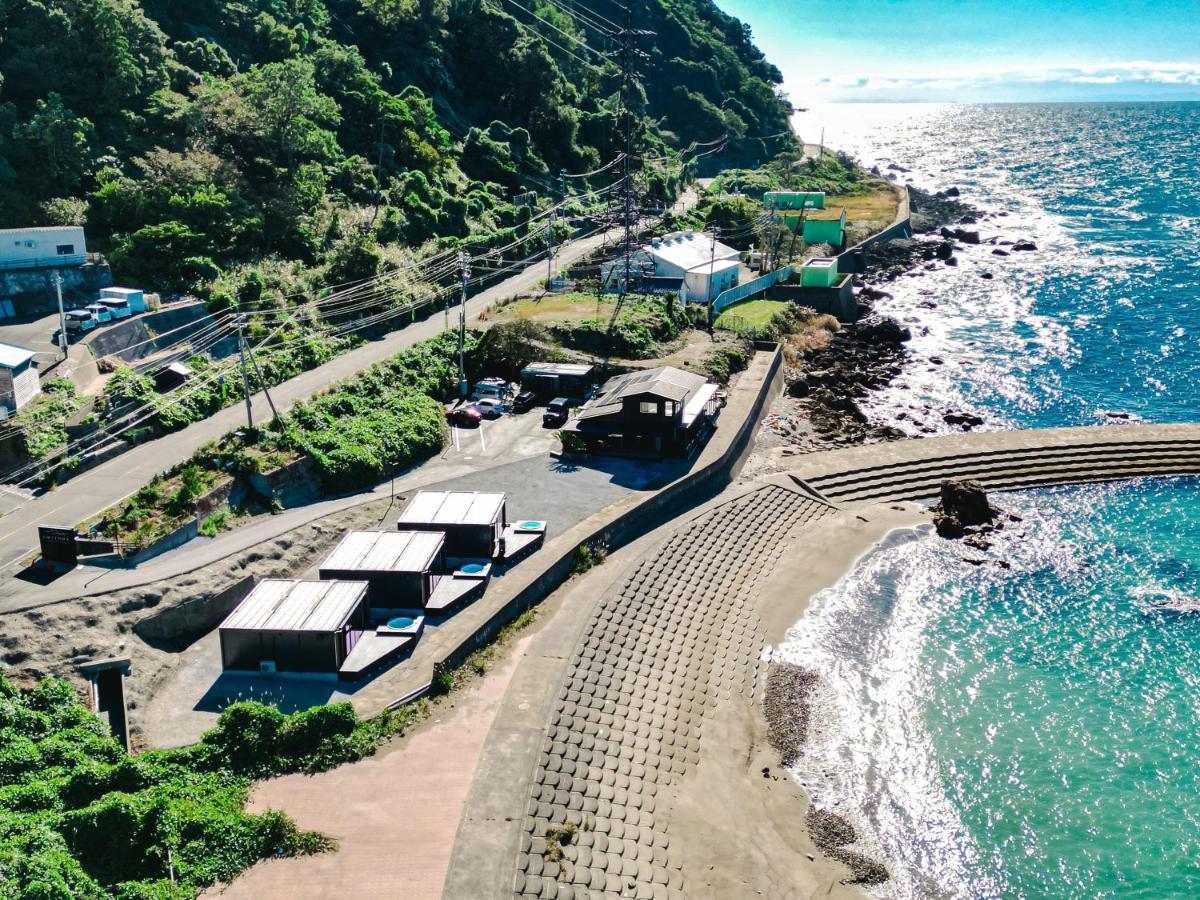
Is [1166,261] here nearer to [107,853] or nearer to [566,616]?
[566,616]

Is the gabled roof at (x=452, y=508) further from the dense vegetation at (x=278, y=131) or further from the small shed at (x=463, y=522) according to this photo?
the dense vegetation at (x=278, y=131)

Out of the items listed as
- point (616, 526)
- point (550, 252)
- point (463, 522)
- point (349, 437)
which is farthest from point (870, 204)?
point (463, 522)

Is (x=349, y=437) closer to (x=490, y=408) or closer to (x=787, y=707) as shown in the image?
(x=490, y=408)

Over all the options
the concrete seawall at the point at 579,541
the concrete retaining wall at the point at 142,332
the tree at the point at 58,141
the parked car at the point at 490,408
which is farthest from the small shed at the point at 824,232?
the tree at the point at 58,141

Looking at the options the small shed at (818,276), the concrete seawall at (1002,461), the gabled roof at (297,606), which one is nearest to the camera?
the gabled roof at (297,606)

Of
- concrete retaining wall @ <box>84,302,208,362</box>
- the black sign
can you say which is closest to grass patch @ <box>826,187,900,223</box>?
concrete retaining wall @ <box>84,302,208,362</box>

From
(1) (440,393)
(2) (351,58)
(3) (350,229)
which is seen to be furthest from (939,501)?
(2) (351,58)
